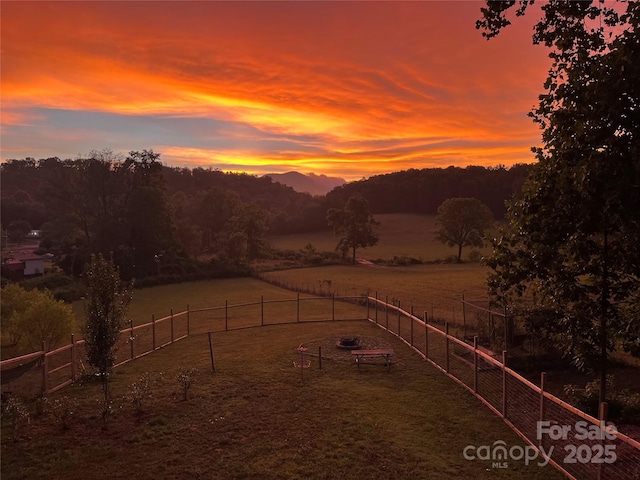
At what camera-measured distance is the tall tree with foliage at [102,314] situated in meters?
13.9

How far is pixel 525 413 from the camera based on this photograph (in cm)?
1340

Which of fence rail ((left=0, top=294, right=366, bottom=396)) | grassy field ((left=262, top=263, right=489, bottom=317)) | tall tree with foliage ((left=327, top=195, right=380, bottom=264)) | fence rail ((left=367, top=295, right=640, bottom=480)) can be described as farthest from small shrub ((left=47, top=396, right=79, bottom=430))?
tall tree with foliage ((left=327, top=195, right=380, bottom=264))

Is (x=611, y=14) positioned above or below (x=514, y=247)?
above

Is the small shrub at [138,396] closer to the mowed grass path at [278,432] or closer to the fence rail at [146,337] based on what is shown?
the mowed grass path at [278,432]

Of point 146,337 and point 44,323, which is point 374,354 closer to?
point 146,337

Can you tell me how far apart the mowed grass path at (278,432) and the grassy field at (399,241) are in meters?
60.2

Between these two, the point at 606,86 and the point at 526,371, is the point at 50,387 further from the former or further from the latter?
the point at 526,371

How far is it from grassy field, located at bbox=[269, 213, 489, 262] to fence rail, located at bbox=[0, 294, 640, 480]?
4745 cm

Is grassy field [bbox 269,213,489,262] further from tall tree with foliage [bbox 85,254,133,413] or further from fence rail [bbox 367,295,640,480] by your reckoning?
tall tree with foliage [bbox 85,254,133,413]

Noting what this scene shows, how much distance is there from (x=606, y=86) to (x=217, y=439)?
11560 millimetres

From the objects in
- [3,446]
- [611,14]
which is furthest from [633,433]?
[3,446]

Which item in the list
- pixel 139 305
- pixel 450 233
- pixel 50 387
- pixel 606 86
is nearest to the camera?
pixel 606 86

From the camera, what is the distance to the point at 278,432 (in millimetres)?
11711

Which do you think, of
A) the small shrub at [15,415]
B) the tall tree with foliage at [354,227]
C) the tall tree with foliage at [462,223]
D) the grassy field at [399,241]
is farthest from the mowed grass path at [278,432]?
the tall tree with foliage at [462,223]
